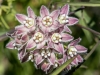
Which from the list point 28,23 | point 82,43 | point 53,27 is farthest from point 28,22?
point 82,43

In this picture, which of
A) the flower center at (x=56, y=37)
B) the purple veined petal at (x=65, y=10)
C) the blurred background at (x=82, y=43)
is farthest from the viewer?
the blurred background at (x=82, y=43)

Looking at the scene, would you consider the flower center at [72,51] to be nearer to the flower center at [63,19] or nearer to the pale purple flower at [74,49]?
the pale purple flower at [74,49]

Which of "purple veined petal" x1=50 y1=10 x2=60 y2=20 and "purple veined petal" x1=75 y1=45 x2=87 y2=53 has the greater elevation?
"purple veined petal" x1=50 y1=10 x2=60 y2=20

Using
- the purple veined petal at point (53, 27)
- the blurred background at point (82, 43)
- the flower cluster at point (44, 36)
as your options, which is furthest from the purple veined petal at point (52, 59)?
the blurred background at point (82, 43)

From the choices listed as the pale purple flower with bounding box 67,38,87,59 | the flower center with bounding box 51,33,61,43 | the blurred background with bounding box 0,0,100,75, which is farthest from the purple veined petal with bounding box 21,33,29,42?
the blurred background with bounding box 0,0,100,75

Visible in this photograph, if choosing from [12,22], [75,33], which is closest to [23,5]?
[12,22]

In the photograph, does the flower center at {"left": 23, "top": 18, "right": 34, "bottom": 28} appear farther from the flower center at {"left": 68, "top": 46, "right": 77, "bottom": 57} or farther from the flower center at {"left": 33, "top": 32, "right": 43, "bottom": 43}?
the flower center at {"left": 68, "top": 46, "right": 77, "bottom": 57}

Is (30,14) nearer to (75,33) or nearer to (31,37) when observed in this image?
(31,37)

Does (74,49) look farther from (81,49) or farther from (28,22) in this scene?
(28,22)

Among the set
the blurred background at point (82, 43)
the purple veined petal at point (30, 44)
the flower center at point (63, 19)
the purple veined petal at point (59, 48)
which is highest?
the flower center at point (63, 19)
